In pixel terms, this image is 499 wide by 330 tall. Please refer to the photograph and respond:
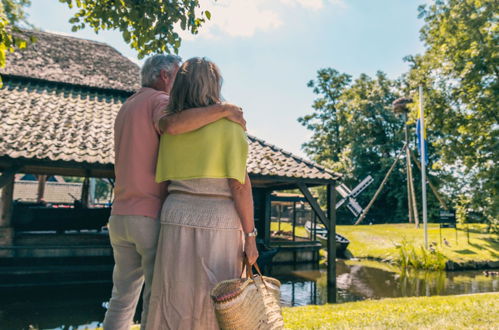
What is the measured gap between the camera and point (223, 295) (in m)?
1.73

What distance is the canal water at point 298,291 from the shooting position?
624cm

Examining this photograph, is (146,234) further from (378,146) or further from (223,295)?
(378,146)

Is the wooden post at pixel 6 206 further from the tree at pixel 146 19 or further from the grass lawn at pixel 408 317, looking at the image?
the grass lawn at pixel 408 317

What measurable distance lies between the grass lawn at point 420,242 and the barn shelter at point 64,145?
5990 millimetres

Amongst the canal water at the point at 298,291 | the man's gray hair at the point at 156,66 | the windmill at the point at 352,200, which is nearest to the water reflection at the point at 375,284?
the canal water at the point at 298,291

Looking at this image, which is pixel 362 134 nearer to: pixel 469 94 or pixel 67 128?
pixel 469 94

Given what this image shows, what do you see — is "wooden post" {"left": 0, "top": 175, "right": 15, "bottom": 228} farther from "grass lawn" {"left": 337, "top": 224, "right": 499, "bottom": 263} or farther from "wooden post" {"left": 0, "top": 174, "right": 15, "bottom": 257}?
"grass lawn" {"left": 337, "top": 224, "right": 499, "bottom": 263}

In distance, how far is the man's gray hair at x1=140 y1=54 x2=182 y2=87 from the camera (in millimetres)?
2396

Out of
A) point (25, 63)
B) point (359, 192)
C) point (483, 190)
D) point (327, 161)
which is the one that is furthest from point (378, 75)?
point (25, 63)

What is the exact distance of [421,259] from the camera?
41.1 feet

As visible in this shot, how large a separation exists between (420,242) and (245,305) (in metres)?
15.2

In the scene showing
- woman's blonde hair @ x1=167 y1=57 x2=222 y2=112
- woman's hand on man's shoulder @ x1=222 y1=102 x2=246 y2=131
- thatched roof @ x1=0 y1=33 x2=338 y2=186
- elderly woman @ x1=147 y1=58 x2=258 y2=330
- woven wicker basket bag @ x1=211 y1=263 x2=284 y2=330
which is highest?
thatched roof @ x1=0 y1=33 x2=338 y2=186

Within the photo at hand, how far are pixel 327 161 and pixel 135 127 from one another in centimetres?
2981

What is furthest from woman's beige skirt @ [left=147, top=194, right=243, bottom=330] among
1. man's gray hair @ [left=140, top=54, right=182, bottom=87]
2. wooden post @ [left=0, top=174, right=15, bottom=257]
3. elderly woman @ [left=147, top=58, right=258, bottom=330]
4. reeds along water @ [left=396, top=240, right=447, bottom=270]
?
reeds along water @ [left=396, top=240, right=447, bottom=270]
